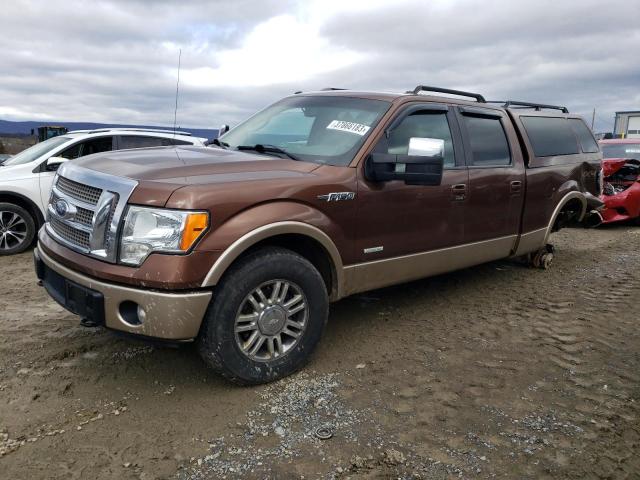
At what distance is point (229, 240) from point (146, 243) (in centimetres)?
45

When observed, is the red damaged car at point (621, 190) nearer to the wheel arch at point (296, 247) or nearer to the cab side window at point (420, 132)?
the cab side window at point (420, 132)

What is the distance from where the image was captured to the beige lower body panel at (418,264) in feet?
12.6

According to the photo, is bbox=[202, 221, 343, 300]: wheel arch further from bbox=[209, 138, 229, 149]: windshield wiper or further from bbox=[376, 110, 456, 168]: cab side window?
bbox=[209, 138, 229, 149]: windshield wiper

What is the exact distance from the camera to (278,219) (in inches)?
126

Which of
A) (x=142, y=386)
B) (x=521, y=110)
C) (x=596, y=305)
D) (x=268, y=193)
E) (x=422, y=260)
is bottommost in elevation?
(x=142, y=386)

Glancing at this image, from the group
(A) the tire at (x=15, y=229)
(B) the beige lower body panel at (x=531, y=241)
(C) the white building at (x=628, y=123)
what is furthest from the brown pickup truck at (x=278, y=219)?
(C) the white building at (x=628, y=123)

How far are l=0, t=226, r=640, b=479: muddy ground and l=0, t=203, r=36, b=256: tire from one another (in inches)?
90.4

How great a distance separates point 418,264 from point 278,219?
4.95 ft

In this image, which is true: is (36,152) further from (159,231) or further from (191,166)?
(159,231)

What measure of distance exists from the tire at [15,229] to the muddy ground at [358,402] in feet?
7.53

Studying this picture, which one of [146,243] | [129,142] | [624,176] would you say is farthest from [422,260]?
[624,176]

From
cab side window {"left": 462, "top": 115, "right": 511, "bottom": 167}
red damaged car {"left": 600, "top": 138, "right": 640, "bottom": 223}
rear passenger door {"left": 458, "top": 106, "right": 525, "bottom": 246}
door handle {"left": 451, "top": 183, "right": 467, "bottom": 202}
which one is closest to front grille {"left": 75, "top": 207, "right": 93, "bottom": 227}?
door handle {"left": 451, "top": 183, "right": 467, "bottom": 202}

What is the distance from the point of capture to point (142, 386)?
3.34 meters

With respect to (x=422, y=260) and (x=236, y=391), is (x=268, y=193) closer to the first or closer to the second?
(x=236, y=391)
